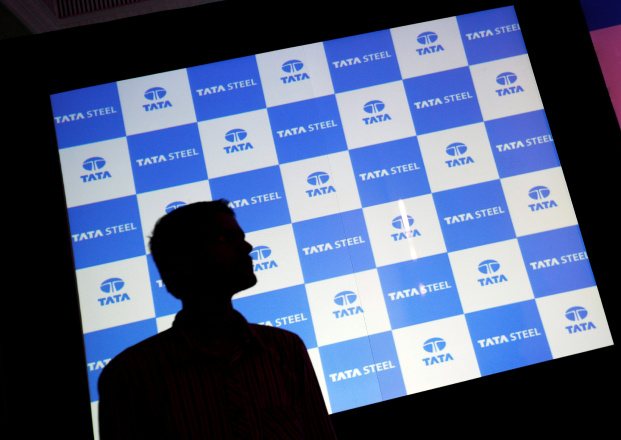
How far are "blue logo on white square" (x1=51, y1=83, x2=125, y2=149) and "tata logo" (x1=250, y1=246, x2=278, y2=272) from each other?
85cm

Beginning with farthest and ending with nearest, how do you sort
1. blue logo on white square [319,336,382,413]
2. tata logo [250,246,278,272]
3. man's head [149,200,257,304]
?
1. tata logo [250,246,278,272]
2. blue logo on white square [319,336,382,413]
3. man's head [149,200,257,304]

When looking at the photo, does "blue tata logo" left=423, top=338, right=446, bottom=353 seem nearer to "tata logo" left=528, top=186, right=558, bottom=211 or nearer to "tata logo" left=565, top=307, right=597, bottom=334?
"tata logo" left=565, top=307, right=597, bottom=334

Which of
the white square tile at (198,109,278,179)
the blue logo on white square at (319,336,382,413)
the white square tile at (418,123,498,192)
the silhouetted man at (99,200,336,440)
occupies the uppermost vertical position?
the white square tile at (198,109,278,179)

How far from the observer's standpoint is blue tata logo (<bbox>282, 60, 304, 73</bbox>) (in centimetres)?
229

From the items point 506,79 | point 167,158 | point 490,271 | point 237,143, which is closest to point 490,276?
point 490,271

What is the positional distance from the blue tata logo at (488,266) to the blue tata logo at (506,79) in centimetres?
88

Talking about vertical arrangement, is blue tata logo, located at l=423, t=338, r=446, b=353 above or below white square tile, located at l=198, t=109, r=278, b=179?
below

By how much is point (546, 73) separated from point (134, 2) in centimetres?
250

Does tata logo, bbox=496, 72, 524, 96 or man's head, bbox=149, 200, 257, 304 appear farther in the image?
tata logo, bbox=496, 72, 524, 96

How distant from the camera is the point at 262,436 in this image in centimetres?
128

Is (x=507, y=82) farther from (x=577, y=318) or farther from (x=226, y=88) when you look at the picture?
(x=226, y=88)

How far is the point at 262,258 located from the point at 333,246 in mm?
326

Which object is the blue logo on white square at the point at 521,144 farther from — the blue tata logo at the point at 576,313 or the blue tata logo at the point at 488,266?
the blue tata logo at the point at 576,313

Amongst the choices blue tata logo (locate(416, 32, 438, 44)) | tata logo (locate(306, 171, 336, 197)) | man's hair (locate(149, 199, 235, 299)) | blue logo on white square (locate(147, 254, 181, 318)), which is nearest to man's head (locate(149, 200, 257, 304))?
man's hair (locate(149, 199, 235, 299))
